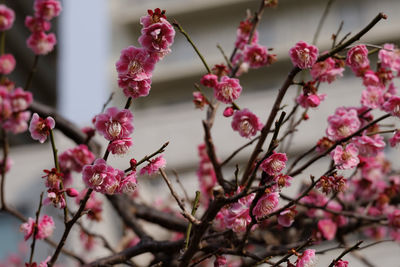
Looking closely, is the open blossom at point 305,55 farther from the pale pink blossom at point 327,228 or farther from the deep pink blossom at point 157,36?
the pale pink blossom at point 327,228

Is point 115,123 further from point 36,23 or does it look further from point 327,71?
point 36,23

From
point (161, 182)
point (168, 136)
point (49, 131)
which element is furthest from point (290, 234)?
point (168, 136)

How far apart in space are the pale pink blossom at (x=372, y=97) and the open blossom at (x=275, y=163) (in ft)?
2.69

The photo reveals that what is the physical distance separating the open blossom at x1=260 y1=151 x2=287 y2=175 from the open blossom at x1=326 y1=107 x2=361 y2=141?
526mm

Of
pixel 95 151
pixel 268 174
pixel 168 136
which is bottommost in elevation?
pixel 268 174

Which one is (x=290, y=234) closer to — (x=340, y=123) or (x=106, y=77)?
(x=340, y=123)

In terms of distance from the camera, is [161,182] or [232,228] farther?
[161,182]

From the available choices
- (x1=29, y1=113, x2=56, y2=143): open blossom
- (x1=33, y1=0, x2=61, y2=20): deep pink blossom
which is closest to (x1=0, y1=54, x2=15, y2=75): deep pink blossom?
(x1=33, y1=0, x2=61, y2=20): deep pink blossom

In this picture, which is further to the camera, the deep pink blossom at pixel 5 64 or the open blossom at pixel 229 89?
the deep pink blossom at pixel 5 64

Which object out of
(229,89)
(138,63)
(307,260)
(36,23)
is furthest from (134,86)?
(36,23)

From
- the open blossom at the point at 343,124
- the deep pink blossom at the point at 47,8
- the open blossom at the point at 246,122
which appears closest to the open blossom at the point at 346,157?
the open blossom at the point at 343,124

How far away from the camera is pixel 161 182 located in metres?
10.4

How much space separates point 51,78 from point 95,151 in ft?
82.0

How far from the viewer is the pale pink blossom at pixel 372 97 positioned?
8.82ft
